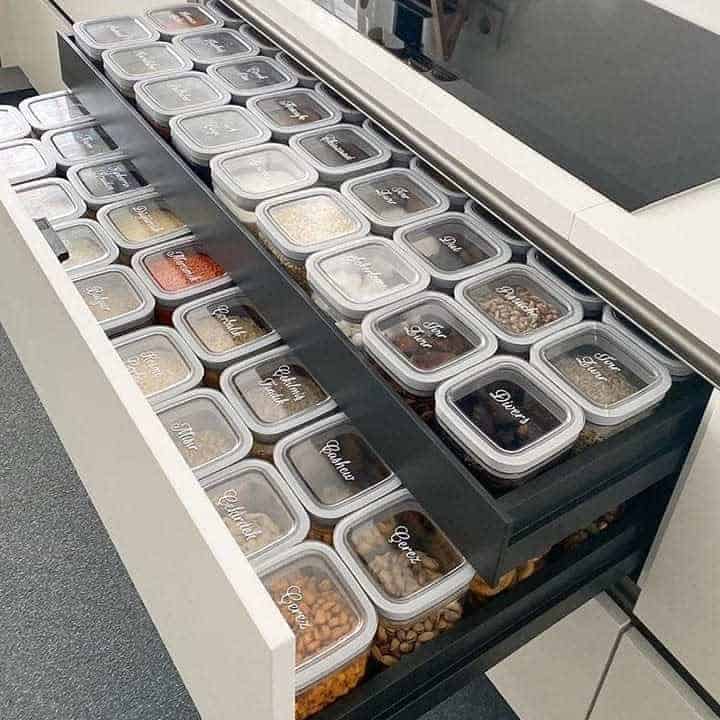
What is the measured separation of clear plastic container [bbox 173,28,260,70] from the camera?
1.12 meters

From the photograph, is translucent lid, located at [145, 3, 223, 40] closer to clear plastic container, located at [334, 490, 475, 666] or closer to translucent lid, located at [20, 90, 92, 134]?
translucent lid, located at [20, 90, 92, 134]

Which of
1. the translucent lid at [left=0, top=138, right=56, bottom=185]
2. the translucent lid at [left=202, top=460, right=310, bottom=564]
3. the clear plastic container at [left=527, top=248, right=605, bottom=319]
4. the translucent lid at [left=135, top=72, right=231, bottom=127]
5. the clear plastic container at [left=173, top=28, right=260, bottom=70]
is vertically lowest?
the translucent lid at [left=202, top=460, right=310, bottom=564]

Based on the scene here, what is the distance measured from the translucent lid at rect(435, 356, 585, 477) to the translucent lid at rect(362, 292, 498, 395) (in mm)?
15

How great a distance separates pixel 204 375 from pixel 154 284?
0.45ft

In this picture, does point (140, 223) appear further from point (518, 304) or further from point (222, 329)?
point (518, 304)

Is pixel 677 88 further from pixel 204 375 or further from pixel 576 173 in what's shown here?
pixel 204 375

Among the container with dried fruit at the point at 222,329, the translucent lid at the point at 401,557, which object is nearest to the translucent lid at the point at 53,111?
the container with dried fruit at the point at 222,329

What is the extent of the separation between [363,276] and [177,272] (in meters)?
0.26

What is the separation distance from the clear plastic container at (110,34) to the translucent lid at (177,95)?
0.11m

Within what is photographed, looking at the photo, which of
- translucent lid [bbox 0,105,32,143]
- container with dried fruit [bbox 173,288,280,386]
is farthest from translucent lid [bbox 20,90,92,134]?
container with dried fruit [bbox 173,288,280,386]

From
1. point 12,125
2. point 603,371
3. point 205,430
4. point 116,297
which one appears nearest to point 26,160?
point 12,125

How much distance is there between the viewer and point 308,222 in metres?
0.88

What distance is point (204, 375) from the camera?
0.88m

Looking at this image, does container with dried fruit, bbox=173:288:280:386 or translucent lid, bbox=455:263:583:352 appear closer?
translucent lid, bbox=455:263:583:352
